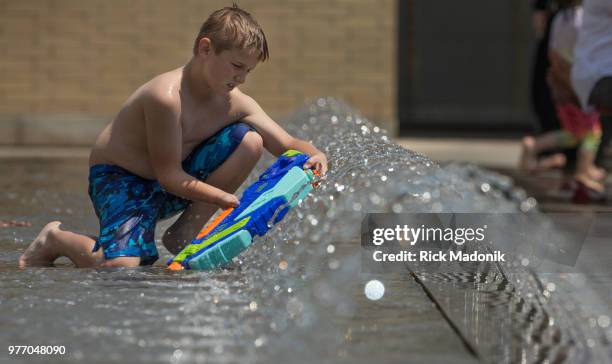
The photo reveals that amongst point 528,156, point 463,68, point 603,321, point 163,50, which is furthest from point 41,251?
point 463,68

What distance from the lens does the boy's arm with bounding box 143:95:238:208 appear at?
13.8ft

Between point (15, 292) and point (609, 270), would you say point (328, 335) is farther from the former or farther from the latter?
point (609, 270)

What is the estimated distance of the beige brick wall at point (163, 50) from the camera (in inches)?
474

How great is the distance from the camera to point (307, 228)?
401cm

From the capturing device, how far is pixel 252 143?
14.5ft

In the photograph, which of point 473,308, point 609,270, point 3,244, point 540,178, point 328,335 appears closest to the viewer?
point 328,335

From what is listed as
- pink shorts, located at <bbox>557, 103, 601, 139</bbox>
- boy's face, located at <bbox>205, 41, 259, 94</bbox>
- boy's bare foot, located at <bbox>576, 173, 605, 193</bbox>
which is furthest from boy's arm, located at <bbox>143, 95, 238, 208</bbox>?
pink shorts, located at <bbox>557, 103, 601, 139</bbox>

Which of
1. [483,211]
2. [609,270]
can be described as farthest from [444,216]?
[609,270]

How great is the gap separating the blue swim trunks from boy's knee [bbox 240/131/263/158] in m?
0.03

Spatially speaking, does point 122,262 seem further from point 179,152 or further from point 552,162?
point 552,162

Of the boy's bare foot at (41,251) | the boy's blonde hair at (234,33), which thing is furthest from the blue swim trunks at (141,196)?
the boy's blonde hair at (234,33)

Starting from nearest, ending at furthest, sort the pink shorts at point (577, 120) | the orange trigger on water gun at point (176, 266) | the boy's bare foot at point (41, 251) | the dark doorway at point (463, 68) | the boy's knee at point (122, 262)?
1. the orange trigger on water gun at point (176, 266)
2. the boy's knee at point (122, 262)
3. the boy's bare foot at point (41, 251)
4. the pink shorts at point (577, 120)
5. the dark doorway at point (463, 68)

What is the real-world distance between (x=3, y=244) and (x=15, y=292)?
1.22m

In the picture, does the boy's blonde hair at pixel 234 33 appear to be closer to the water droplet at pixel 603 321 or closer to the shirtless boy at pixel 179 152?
the shirtless boy at pixel 179 152
